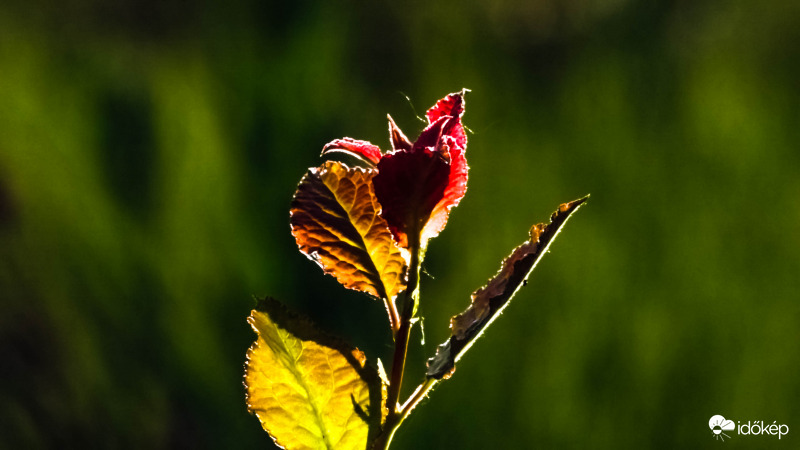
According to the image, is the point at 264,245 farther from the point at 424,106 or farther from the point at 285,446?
the point at 285,446

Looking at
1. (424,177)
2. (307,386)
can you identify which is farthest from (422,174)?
(307,386)

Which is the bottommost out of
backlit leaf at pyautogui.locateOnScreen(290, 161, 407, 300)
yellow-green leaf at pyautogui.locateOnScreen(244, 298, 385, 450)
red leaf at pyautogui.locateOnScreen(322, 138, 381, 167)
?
yellow-green leaf at pyautogui.locateOnScreen(244, 298, 385, 450)

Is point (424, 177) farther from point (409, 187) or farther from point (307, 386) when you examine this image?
point (307, 386)

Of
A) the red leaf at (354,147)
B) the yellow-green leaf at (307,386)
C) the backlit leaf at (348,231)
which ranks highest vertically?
the red leaf at (354,147)

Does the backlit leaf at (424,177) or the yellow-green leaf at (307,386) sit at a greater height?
the backlit leaf at (424,177)

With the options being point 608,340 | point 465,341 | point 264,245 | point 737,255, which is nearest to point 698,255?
point 737,255

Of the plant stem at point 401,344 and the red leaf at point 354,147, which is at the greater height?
the red leaf at point 354,147
